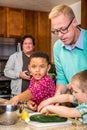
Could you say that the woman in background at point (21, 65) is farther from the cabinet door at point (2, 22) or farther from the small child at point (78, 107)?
the small child at point (78, 107)

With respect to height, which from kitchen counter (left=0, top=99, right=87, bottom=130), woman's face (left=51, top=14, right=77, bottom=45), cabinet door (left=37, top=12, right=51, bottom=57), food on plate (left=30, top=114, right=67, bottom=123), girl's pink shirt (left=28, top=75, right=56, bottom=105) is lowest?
kitchen counter (left=0, top=99, right=87, bottom=130)

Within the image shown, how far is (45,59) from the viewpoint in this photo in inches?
67.3

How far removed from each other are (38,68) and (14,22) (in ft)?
10.4

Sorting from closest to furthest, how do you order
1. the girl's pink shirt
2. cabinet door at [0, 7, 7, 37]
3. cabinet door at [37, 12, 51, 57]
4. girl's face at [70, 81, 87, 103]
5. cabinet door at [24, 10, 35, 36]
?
girl's face at [70, 81, 87, 103]
the girl's pink shirt
cabinet door at [0, 7, 7, 37]
cabinet door at [24, 10, 35, 36]
cabinet door at [37, 12, 51, 57]

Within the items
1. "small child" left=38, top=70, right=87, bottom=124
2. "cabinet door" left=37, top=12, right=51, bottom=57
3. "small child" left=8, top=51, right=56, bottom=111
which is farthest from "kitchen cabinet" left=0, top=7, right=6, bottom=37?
"small child" left=38, top=70, right=87, bottom=124

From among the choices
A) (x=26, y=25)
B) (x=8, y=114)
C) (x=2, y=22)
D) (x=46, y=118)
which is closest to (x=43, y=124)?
(x=46, y=118)

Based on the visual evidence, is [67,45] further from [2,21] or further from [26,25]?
[26,25]

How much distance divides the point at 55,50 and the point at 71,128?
747mm

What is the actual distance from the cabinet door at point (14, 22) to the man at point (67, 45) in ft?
10.1

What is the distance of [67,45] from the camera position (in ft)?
5.16

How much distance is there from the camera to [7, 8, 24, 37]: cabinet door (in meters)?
4.67

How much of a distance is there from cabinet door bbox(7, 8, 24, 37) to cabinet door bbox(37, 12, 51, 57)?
370 millimetres

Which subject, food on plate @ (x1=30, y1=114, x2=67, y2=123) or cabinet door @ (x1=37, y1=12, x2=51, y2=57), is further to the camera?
cabinet door @ (x1=37, y1=12, x2=51, y2=57)

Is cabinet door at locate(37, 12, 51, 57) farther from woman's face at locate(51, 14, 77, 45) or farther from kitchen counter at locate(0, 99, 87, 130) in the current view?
kitchen counter at locate(0, 99, 87, 130)
